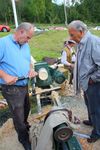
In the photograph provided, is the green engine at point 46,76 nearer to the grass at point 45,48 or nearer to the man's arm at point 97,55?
the man's arm at point 97,55

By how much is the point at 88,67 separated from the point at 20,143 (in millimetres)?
1566

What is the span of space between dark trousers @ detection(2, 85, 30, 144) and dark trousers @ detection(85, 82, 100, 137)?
0.84 m

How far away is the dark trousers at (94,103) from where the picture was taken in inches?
174

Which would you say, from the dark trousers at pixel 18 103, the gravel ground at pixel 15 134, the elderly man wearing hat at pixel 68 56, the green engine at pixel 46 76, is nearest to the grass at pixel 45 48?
the elderly man wearing hat at pixel 68 56

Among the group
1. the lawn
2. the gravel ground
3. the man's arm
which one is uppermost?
the man's arm

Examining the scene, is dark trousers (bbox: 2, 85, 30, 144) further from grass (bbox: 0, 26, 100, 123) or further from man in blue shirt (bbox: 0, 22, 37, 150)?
grass (bbox: 0, 26, 100, 123)

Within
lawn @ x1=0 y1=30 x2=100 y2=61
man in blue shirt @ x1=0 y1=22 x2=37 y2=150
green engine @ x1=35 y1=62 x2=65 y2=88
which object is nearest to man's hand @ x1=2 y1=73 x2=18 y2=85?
man in blue shirt @ x1=0 y1=22 x2=37 y2=150

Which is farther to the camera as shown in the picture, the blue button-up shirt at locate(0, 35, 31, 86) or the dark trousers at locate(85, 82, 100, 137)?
the dark trousers at locate(85, 82, 100, 137)

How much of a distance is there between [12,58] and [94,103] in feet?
4.10

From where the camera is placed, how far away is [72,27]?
4.17 meters

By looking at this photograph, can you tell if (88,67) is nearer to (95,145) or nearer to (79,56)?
(79,56)

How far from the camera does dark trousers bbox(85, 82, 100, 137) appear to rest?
4.43m

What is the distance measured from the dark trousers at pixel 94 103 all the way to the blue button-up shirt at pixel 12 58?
0.88 m

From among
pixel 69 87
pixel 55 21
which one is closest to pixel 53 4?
pixel 55 21
